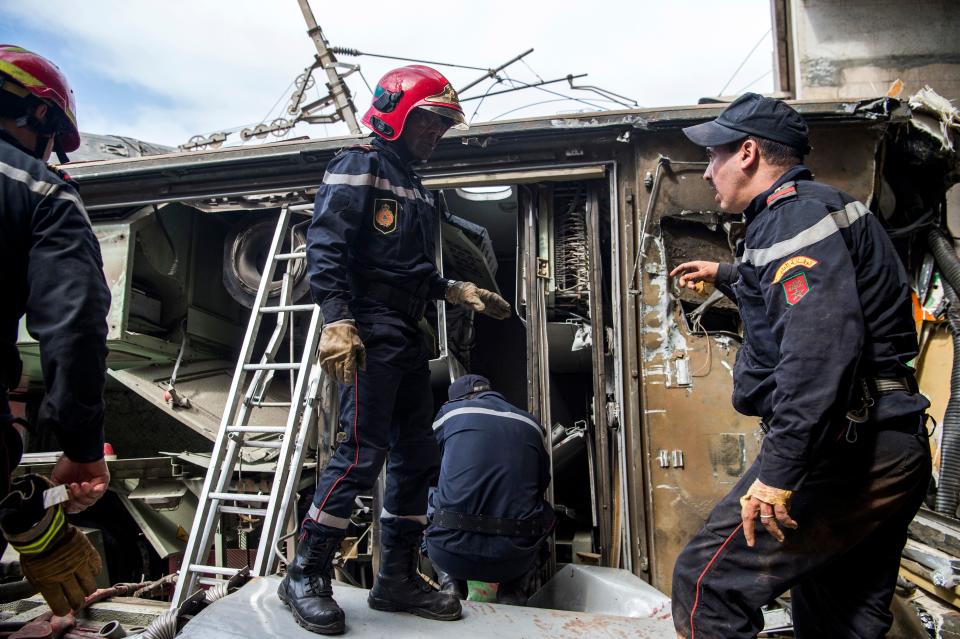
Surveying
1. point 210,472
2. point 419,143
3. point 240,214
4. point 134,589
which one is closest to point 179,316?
point 240,214

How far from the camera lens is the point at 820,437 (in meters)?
1.53

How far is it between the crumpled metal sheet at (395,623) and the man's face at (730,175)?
1.70m

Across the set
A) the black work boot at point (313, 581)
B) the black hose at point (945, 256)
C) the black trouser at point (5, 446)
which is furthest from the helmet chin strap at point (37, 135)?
the black hose at point (945, 256)

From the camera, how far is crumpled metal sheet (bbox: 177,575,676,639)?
2.17 m

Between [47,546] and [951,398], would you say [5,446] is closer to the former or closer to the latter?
[47,546]

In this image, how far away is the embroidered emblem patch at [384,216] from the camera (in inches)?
99.5

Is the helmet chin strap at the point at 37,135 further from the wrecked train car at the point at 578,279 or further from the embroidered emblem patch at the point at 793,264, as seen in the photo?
the wrecked train car at the point at 578,279

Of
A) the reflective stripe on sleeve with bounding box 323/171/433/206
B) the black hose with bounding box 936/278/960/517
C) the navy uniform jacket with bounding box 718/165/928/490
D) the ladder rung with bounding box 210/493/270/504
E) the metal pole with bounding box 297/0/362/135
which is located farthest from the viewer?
the metal pole with bounding box 297/0/362/135

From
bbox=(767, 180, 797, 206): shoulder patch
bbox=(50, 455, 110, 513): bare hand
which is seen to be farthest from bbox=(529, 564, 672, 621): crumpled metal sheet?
bbox=(50, 455, 110, 513): bare hand

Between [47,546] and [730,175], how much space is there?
2338 millimetres

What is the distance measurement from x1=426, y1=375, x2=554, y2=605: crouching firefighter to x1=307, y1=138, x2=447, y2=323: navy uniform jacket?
133 centimetres

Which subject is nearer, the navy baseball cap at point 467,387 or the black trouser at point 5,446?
the black trouser at point 5,446

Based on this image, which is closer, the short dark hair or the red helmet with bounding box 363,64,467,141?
the short dark hair

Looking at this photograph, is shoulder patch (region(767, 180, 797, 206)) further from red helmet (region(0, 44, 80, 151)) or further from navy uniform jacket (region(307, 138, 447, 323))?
red helmet (region(0, 44, 80, 151))
